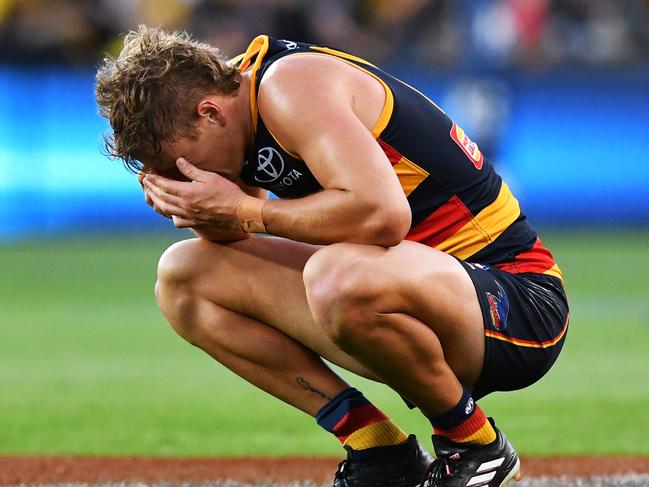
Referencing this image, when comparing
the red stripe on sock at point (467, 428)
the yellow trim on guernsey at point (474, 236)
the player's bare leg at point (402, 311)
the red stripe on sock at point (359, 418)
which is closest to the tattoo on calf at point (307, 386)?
the red stripe on sock at point (359, 418)

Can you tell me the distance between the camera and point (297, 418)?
628 cm

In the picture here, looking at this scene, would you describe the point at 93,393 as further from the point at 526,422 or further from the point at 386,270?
the point at 386,270

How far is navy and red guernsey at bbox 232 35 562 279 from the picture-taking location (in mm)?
4031

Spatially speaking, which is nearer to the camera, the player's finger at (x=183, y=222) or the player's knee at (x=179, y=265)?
the player's finger at (x=183, y=222)

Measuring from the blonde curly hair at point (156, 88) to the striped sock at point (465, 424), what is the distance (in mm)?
1227

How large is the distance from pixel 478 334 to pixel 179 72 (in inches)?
50.5

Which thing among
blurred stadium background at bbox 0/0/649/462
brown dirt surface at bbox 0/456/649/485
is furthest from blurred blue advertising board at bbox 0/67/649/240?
brown dirt surface at bbox 0/456/649/485

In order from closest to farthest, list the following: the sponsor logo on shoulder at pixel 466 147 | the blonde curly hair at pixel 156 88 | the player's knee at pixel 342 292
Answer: the player's knee at pixel 342 292
the blonde curly hair at pixel 156 88
the sponsor logo on shoulder at pixel 466 147

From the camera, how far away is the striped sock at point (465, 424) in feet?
13.0

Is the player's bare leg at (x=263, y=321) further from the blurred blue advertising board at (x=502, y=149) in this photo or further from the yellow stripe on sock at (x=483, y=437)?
the blurred blue advertising board at (x=502, y=149)

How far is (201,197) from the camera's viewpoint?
3986 mm

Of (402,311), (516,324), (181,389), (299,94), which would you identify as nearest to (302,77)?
(299,94)

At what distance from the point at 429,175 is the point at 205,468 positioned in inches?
61.2

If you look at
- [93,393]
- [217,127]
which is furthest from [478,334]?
[93,393]
